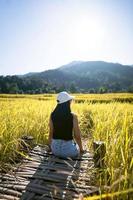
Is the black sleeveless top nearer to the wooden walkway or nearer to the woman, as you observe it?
the woman

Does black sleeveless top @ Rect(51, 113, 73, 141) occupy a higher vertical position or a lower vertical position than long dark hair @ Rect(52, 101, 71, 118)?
lower

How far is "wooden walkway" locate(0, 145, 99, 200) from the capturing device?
12.6ft

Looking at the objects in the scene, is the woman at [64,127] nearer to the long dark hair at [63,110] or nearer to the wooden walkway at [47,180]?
the long dark hair at [63,110]

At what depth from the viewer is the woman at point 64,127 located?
224 inches

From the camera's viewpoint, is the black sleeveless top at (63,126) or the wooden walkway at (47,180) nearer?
the wooden walkway at (47,180)

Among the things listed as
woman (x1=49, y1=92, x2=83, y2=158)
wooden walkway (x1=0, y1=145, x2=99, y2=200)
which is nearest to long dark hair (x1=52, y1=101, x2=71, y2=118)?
woman (x1=49, y1=92, x2=83, y2=158)

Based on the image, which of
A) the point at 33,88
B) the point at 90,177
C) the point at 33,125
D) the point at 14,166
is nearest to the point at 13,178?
the point at 14,166

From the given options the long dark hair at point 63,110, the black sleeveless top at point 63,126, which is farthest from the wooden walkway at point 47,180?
the long dark hair at point 63,110

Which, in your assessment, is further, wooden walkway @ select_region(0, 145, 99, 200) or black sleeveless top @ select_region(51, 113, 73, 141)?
black sleeveless top @ select_region(51, 113, 73, 141)

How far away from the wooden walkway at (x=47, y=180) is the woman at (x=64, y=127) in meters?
0.18

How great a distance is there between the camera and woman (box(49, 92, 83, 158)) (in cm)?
569

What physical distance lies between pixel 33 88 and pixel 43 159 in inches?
2850

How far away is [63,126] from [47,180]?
145cm

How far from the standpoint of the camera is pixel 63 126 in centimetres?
574
